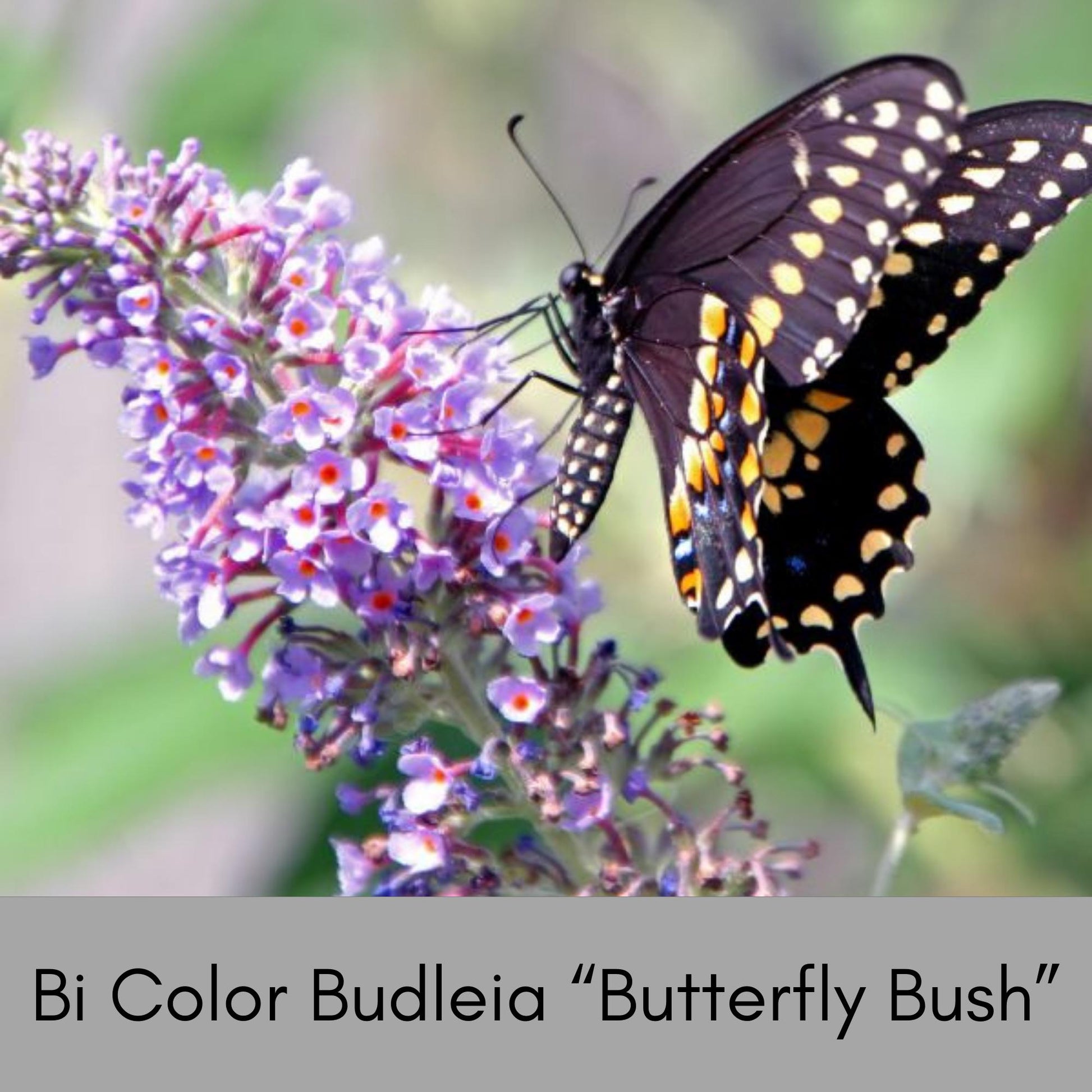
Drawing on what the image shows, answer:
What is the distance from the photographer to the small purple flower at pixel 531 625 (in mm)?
1948

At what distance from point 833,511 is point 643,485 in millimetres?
1127

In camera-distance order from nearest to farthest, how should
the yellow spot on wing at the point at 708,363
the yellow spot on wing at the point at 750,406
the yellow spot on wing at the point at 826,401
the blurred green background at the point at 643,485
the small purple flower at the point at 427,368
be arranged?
the small purple flower at the point at 427,368, the yellow spot on wing at the point at 750,406, the yellow spot on wing at the point at 708,363, the yellow spot on wing at the point at 826,401, the blurred green background at the point at 643,485

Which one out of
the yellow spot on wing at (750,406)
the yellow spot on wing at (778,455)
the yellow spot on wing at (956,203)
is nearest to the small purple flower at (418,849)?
the yellow spot on wing at (750,406)

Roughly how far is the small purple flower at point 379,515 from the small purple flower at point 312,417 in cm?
8

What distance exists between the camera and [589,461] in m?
2.18

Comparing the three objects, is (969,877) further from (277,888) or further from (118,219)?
(118,219)

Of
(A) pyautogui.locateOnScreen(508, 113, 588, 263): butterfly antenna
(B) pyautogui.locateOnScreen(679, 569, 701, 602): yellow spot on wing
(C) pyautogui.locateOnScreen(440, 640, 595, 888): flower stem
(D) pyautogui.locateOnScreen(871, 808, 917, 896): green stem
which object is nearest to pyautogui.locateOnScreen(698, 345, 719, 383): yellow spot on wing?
(B) pyautogui.locateOnScreen(679, 569, 701, 602): yellow spot on wing

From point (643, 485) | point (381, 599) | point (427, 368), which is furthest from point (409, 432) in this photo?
point (643, 485)

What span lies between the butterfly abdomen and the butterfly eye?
12 centimetres

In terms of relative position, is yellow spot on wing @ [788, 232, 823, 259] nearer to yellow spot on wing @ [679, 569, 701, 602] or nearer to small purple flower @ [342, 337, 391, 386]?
yellow spot on wing @ [679, 569, 701, 602]

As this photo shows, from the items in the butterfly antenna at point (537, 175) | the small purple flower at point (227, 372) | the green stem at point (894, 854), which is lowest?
the green stem at point (894, 854)

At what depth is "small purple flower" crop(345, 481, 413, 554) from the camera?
186cm

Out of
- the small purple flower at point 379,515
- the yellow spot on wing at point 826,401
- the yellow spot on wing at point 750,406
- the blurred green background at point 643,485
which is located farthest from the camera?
the blurred green background at point 643,485

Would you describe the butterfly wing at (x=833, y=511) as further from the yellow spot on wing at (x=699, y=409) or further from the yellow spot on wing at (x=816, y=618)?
the yellow spot on wing at (x=699, y=409)
